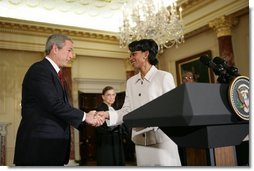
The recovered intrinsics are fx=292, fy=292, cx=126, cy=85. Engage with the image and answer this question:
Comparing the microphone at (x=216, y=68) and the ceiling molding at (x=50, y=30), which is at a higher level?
the ceiling molding at (x=50, y=30)

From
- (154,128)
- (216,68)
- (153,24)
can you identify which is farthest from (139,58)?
(153,24)

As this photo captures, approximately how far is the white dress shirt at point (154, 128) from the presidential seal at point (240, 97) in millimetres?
740

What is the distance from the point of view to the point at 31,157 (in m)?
1.51

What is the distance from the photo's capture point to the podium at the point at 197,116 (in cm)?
72

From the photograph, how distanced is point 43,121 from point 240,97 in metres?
1.03

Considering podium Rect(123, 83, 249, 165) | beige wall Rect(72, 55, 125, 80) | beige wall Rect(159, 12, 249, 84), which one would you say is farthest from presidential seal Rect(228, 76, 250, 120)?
beige wall Rect(72, 55, 125, 80)

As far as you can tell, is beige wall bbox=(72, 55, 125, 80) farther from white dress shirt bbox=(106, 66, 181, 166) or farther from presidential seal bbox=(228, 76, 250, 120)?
presidential seal bbox=(228, 76, 250, 120)

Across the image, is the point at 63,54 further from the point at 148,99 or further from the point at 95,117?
the point at 148,99

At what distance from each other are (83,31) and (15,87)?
2.04m

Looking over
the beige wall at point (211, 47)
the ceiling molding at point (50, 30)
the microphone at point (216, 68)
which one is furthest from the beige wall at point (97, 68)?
the microphone at point (216, 68)

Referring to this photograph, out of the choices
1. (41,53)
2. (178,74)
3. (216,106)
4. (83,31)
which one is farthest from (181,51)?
(216,106)

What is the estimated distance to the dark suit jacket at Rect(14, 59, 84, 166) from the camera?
1513mm

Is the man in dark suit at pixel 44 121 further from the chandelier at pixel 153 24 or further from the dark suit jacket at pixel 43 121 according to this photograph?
the chandelier at pixel 153 24

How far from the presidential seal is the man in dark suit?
938mm
